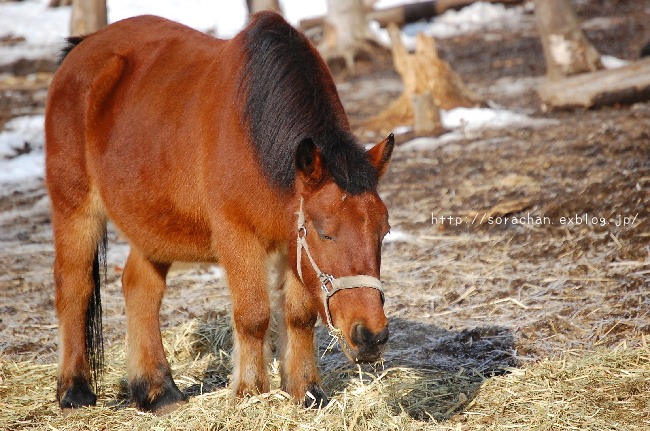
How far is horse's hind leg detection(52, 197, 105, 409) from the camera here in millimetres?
4988

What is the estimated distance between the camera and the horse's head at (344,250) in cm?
352

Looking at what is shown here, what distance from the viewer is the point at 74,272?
16.6ft

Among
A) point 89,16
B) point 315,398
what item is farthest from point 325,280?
point 89,16

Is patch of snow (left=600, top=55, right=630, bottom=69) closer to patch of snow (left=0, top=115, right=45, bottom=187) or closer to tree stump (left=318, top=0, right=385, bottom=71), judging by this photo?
tree stump (left=318, top=0, right=385, bottom=71)

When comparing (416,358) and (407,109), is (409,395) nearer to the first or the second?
(416,358)

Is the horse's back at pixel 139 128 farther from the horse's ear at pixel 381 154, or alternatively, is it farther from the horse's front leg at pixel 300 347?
the horse's ear at pixel 381 154

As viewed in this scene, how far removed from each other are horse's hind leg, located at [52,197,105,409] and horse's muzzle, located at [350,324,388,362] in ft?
6.97

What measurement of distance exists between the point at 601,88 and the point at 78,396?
781cm

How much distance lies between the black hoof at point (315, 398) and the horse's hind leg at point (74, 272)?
1.40 m

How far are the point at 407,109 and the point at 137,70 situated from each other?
275 inches

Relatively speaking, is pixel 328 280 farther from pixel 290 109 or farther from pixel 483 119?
pixel 483 119

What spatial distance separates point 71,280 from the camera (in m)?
5.05

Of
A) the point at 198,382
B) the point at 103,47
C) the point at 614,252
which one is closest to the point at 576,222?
the point at 614,252

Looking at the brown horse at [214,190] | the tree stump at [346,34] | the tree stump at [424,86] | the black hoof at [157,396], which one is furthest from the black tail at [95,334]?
the tree stump at [346,34]
